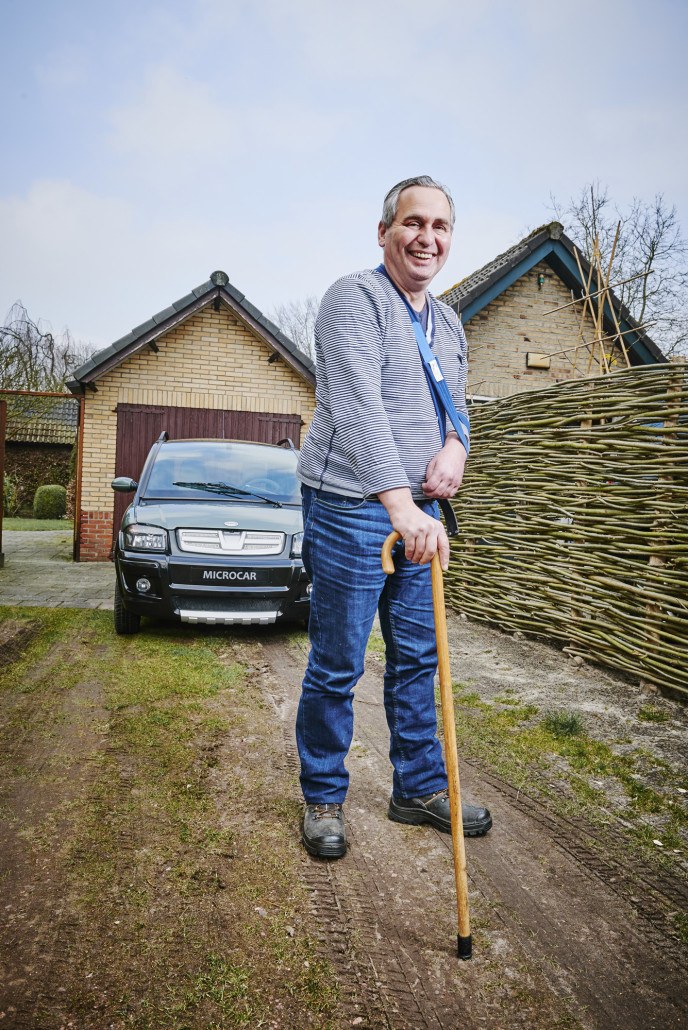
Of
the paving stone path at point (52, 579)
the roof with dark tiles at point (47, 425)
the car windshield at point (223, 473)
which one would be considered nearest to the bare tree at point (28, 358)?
the roof with dark tiles at point (47, 425)

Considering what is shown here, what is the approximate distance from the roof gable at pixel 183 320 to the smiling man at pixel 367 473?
9414 mm

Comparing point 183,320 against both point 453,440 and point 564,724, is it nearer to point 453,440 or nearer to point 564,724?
point 564,724

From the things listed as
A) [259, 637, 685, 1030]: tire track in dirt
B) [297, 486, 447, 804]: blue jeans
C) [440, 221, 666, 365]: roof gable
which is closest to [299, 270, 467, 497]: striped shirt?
[297, 486, 447, 804]: blue jeans

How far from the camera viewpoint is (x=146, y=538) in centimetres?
519

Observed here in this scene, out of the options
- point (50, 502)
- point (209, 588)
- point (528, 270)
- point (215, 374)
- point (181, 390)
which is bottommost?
point (50, 502)

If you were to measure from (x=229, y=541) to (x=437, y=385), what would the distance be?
11.0 ft

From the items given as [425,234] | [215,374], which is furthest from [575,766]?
[215,374]

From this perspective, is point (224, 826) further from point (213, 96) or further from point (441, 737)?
point (213, 96)

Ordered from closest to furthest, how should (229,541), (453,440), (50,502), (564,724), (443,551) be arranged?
(443,551) < (453,440) < (564,724) < (229,541) < (50,502)

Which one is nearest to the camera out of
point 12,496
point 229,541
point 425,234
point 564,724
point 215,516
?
point 425,234

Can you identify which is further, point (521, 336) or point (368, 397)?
point (521, 336)

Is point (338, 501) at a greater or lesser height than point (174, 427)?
lesser

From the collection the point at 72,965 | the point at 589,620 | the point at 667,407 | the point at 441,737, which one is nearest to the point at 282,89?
the point at 667,407

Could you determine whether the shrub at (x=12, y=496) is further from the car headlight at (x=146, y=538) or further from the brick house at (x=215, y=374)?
the car headlight at (x=146, y=538)
